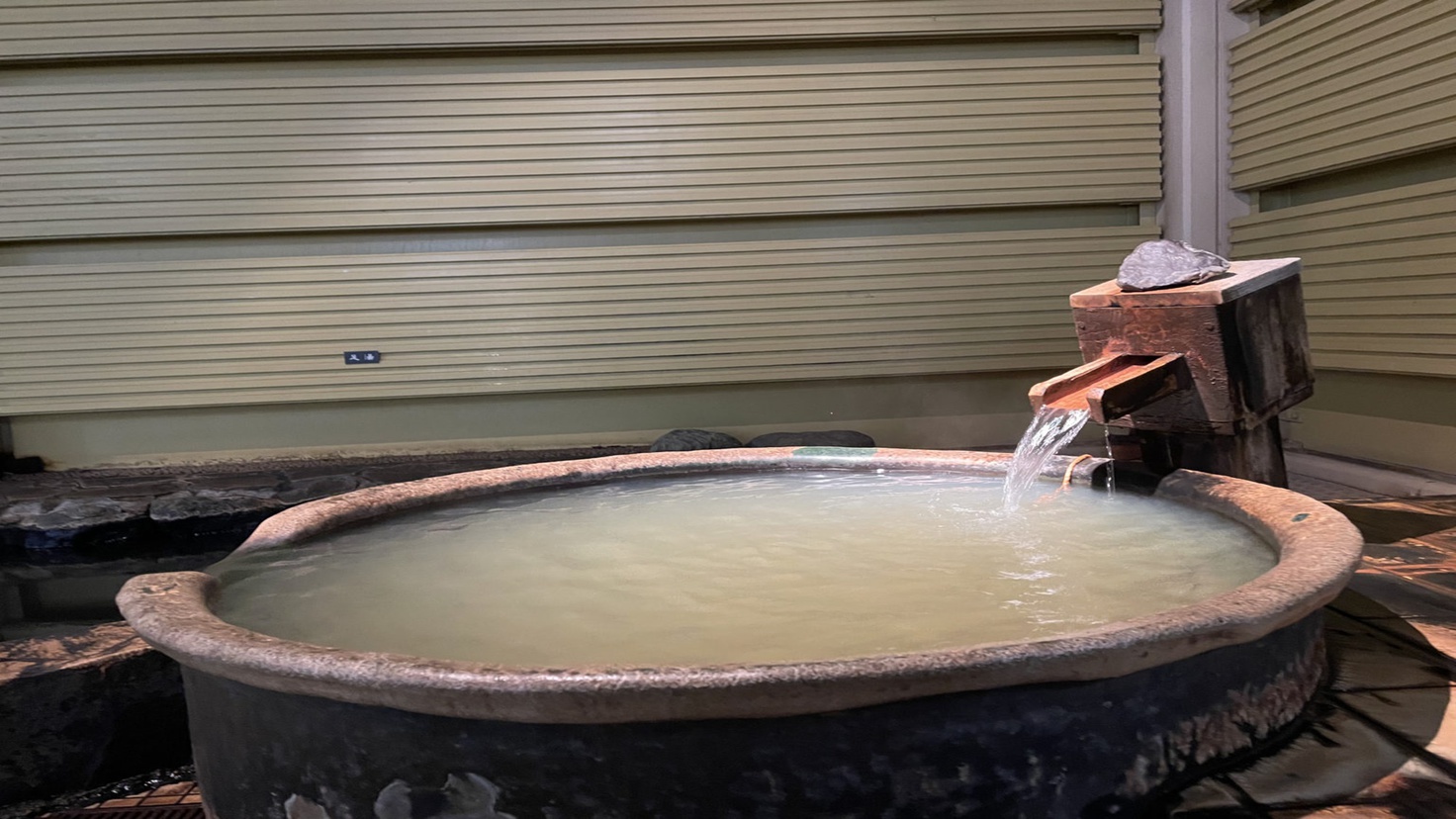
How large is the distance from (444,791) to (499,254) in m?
4.10

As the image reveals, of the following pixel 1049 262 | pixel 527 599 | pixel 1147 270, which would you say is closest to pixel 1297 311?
pixel 1147 270

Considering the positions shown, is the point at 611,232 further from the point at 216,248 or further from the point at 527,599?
the point at 527,599

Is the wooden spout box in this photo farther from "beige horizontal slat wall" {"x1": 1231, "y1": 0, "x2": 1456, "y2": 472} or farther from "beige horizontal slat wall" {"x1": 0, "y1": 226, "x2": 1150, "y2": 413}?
"beige horizontal slat wall" {"x1": 0, "y1": 226, "x2": 1150, "y2": 413}

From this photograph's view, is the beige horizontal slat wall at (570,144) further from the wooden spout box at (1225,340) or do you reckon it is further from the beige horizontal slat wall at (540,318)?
the wooden spout box at (1225,340)

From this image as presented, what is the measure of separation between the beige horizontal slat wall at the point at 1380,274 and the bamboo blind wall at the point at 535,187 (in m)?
0.88

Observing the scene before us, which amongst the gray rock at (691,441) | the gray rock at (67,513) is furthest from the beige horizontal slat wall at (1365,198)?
the gray rock at (67,513)

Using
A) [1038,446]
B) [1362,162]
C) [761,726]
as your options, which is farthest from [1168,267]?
[1362,162]

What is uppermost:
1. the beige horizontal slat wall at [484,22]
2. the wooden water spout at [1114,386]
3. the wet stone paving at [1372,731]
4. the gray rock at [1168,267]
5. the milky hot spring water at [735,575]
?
the beige horizontal slat wall at [484,22]

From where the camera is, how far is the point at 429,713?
1087 mm

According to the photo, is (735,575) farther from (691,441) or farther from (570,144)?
(570,144)

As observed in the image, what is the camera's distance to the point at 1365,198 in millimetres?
3889

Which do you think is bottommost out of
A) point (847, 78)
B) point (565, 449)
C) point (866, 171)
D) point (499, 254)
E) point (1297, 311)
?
point (565, 449)

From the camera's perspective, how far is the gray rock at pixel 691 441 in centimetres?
463

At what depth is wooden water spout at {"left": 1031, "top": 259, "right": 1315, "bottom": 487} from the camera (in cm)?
214
